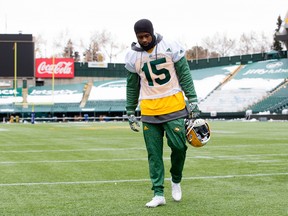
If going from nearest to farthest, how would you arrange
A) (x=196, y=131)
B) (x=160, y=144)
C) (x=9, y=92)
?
1. (x=196, y=131)
2. (x=160, y=144)
3. (x=9, y=92)

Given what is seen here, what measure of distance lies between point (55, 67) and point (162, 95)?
65345 mm

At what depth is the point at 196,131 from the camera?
20.2 ft

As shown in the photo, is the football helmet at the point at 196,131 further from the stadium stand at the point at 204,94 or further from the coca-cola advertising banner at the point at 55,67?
the coca-cola advertising banner at the point at 55,67

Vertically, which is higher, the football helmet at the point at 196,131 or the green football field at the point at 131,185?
the football helmet at the point at 196,131

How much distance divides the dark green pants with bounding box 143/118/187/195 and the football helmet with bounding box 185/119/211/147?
0.06 meters

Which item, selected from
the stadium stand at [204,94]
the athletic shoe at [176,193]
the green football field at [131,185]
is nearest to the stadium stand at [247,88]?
the stadium stand at [204,94]

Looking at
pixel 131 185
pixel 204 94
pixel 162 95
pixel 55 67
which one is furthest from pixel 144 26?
pixel 55 67

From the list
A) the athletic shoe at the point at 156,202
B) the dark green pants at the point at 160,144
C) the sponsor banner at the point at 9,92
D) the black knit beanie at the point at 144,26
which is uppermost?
the black knit beanie at the point at 144,26

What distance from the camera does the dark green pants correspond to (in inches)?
242

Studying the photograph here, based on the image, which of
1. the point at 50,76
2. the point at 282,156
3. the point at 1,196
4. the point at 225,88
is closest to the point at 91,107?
the point at 50,76

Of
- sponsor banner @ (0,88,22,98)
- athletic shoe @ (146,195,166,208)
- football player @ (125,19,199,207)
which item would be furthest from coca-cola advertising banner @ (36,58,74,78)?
athletic shoe @ (146,195,166,208)

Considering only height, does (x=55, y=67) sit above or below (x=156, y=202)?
below

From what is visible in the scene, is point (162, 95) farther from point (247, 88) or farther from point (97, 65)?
point (97, 65)

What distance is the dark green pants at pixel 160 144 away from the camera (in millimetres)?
6141
